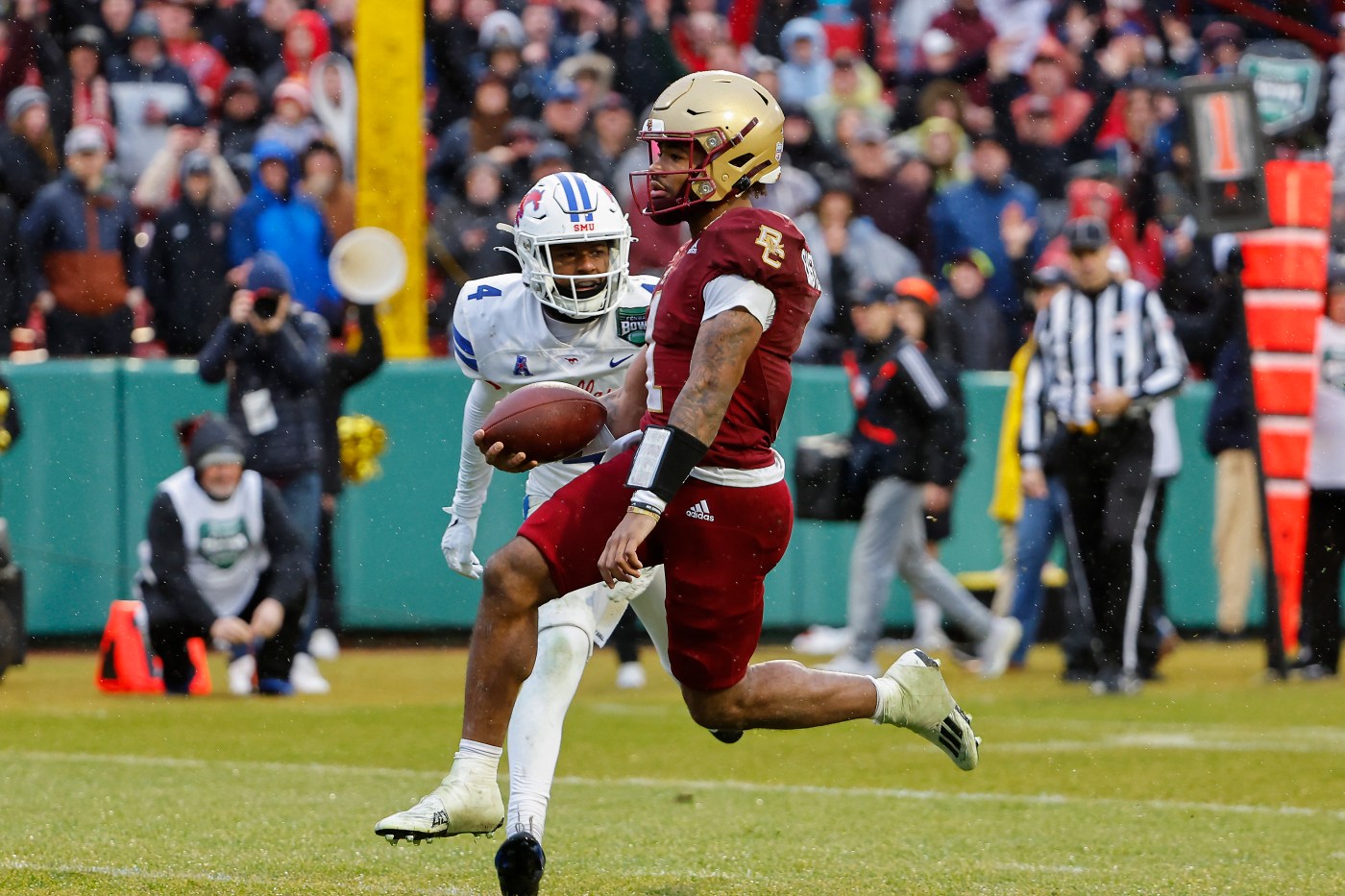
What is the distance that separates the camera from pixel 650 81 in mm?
13703

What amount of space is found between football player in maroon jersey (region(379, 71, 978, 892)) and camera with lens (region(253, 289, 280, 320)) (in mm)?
5013

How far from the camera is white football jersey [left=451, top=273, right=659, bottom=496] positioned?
566 centimetres

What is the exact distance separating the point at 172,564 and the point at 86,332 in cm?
251

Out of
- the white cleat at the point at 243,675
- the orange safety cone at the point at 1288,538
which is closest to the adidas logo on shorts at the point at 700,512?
the white cleat at the point at 243,675

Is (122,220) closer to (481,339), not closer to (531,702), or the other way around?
(481,339)

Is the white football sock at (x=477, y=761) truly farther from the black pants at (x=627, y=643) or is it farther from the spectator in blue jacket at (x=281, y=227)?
the spectator in blue jacket at (x=281, y=227)

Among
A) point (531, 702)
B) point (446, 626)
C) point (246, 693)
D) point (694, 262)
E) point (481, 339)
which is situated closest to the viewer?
point (694, 262)

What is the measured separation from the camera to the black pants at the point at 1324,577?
9992mm

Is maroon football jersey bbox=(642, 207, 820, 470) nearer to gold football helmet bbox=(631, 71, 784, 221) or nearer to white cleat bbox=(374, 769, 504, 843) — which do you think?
gold football helmet bbox=(631, 71, 784, 221)

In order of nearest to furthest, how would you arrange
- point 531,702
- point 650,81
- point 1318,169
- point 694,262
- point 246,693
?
point 694,262, point 531,702, point 246,693, point 1318,169, point 650,81

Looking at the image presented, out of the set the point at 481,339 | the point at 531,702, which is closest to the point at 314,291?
the point at 481,339

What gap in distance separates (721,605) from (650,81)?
377 inches

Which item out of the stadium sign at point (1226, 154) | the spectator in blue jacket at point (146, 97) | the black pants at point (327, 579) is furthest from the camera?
the spectator in blue jacket at point (146, 97)

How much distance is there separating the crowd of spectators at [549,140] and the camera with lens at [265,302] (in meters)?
1.33
